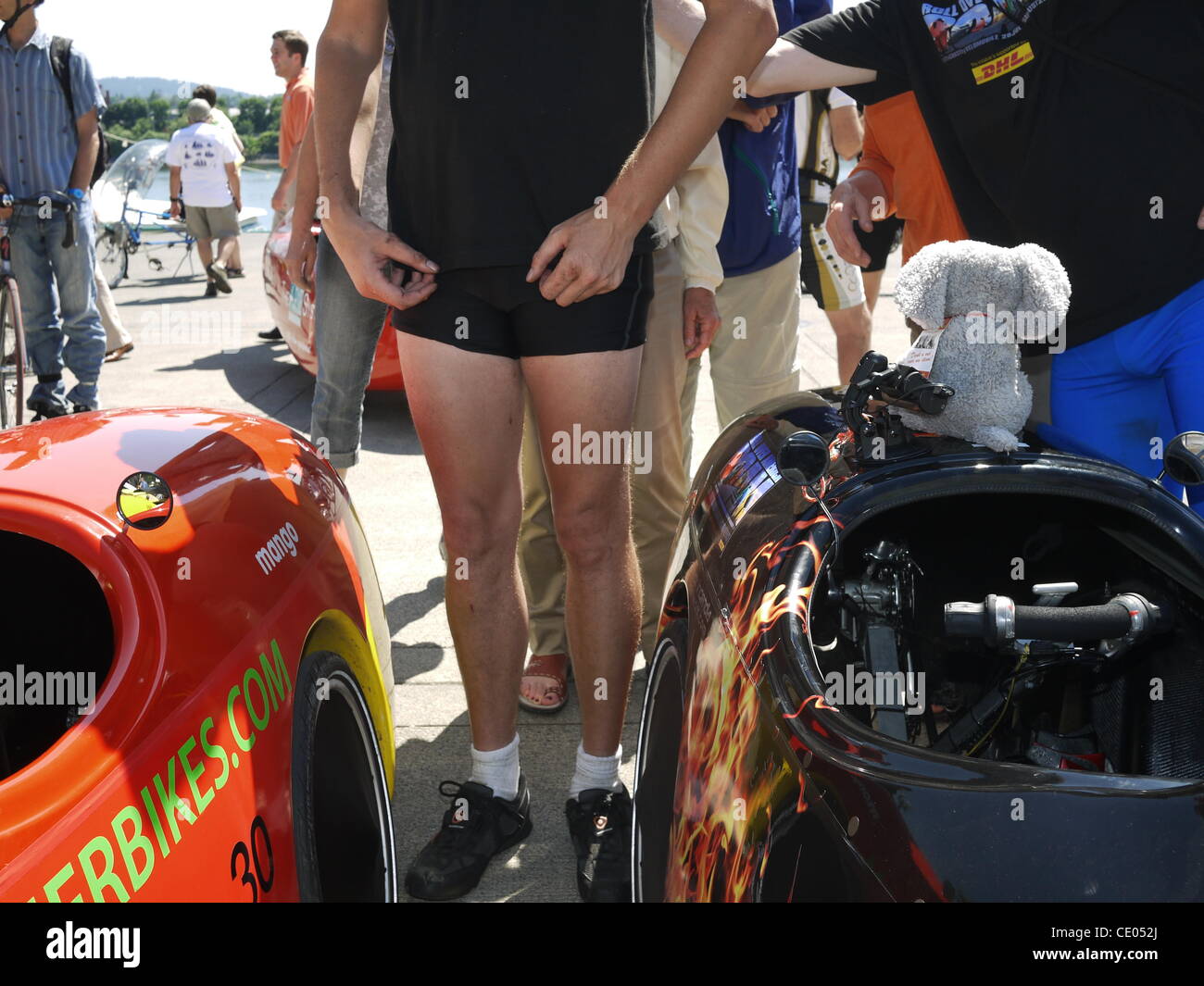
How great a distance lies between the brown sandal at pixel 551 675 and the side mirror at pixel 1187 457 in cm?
168

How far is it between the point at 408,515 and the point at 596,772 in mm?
2396

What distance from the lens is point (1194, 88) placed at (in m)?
2.08

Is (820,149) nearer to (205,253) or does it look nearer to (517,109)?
(517,109)

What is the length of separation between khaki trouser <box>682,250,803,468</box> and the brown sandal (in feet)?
2.24

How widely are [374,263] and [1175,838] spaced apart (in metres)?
1.56

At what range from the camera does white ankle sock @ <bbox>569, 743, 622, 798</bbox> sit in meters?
2.34

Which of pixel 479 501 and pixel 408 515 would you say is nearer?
pixel 479 501

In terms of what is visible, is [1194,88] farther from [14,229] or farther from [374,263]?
[14,229]

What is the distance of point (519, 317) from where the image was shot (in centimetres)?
210

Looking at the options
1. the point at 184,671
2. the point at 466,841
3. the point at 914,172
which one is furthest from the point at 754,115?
the point at 184,671

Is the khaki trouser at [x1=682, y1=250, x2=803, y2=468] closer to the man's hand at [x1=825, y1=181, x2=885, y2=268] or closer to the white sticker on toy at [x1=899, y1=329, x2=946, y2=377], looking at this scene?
the man's hand at [x1=825, y1=181, x2=885, y2=268]

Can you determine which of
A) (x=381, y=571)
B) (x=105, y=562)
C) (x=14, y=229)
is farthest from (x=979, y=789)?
(x=14, y=229)

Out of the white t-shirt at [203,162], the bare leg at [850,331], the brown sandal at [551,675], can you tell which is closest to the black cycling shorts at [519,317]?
the brown sandal at [551,675]

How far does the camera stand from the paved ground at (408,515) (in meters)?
2.52
